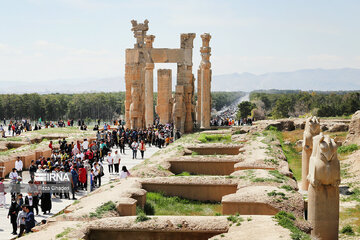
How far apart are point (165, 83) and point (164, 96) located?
40.2 inches

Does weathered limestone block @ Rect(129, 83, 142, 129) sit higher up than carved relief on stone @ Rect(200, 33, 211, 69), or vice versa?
carved relief on stone @ Rect(200, 33, 211, 69)

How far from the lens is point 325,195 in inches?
418

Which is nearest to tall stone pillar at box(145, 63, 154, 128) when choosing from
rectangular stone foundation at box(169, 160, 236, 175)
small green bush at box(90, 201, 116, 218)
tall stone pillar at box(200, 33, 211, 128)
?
tall stone pillar at box(200, 33, 211, 128)

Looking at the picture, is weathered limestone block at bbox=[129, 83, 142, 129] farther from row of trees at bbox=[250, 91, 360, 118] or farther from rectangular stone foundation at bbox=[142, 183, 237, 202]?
row of trees at bbox=[250, 91, 360, 118]

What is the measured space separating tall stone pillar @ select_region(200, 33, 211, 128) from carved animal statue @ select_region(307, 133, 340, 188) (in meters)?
25.0

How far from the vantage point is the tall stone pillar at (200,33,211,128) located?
116ft

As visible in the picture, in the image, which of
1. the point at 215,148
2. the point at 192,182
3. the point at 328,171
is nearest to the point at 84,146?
the point at 215,148

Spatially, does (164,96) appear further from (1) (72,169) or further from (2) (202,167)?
(1) (72,169)

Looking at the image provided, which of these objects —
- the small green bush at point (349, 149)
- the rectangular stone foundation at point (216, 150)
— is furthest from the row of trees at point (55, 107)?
the small green bush at point (349, 149)

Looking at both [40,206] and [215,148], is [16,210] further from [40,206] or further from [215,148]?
[215,148]

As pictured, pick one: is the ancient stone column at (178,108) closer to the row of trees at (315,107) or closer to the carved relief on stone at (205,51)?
the carved relief on stone at (205,51)

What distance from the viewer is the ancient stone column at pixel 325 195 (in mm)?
10539

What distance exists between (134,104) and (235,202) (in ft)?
75.9

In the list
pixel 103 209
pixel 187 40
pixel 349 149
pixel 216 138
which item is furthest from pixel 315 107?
pixel 103 209
